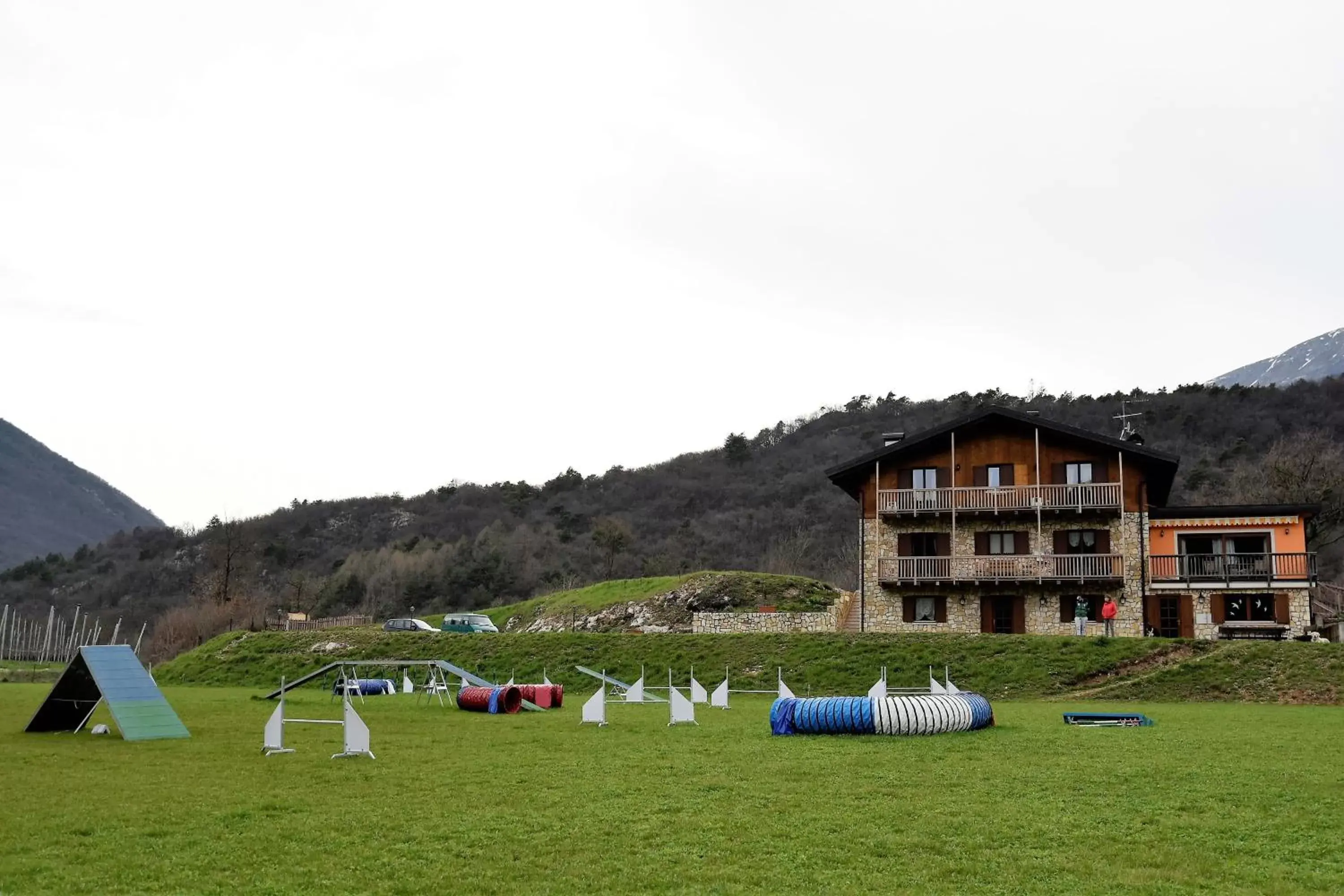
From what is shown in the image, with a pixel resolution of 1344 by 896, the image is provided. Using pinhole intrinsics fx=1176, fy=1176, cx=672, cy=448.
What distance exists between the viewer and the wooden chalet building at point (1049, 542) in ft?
146

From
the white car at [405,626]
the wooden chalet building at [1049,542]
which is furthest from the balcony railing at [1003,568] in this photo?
the white car at [405,626]

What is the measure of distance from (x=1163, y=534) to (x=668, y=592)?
74.2ft

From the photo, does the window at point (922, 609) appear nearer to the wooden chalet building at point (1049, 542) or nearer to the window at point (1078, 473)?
the wooden chalet building at point (1049, 542)

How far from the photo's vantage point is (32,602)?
4532 inches

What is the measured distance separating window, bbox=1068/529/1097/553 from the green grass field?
27.4m

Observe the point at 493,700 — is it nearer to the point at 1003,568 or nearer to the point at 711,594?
the point at 1003,568

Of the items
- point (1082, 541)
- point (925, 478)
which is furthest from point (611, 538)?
point (1082, 541)

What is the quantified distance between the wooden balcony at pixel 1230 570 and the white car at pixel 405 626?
31271 mm

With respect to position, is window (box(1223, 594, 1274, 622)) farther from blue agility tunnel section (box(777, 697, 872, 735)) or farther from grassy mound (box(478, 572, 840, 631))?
blue agility tunnel section (box(777, 697, 872, 735))

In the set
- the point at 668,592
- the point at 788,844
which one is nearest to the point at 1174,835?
the point at 788,844

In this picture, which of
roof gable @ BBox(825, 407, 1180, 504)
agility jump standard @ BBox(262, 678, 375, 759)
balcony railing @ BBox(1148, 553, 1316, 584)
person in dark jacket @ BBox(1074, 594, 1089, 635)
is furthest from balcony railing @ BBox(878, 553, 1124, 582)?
agility jump standard @ BBox(262, 678, 375, 759)

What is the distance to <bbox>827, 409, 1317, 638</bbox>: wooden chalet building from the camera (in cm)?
4462

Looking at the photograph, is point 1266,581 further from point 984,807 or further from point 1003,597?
point 984,807

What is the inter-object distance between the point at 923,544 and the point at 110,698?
35139mm
